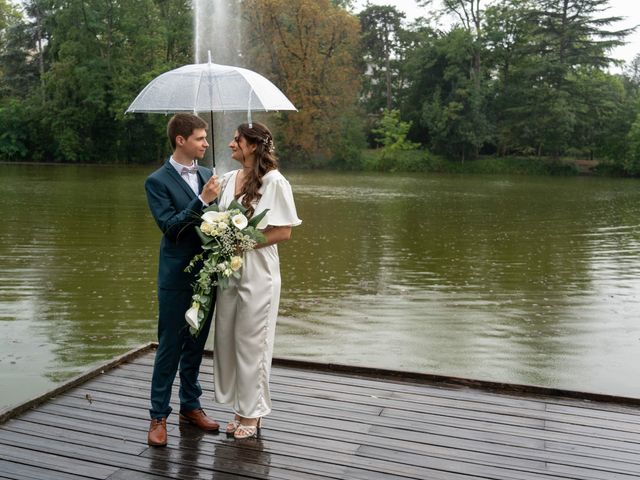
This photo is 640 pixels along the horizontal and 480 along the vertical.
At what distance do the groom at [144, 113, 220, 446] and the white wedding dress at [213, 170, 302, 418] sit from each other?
148 mm

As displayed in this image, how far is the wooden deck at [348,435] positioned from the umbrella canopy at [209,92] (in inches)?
67.9

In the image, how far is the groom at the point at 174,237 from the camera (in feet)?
11.9

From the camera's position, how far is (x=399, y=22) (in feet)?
169

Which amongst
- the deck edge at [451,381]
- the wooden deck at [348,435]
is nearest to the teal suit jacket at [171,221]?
the wooden deck at [348,435]

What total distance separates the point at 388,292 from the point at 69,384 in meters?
5.87

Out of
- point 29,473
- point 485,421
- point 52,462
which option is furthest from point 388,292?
point 29,473

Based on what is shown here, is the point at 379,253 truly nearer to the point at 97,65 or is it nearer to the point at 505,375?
the point at 505,375

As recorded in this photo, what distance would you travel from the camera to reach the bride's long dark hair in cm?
364

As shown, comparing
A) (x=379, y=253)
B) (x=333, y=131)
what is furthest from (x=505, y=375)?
(x=333, y=131)

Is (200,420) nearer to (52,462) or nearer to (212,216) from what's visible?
(52,462)

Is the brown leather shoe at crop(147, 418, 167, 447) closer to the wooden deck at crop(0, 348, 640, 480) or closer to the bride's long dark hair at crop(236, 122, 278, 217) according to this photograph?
the wooden deck at crop(0, 348, 640, 480)

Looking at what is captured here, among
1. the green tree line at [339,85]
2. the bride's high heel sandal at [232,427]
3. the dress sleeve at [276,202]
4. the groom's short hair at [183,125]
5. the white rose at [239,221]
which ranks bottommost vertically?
the bride's high heel sandal at [232,427]

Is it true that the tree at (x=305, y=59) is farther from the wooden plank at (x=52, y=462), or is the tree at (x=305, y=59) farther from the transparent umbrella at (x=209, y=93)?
the wooden plank at (x=52, y=462)

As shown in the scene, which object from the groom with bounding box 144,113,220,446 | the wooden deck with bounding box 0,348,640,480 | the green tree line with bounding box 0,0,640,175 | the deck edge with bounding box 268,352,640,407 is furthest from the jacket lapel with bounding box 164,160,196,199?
the green tree line with bounding box 0,0,640,175
